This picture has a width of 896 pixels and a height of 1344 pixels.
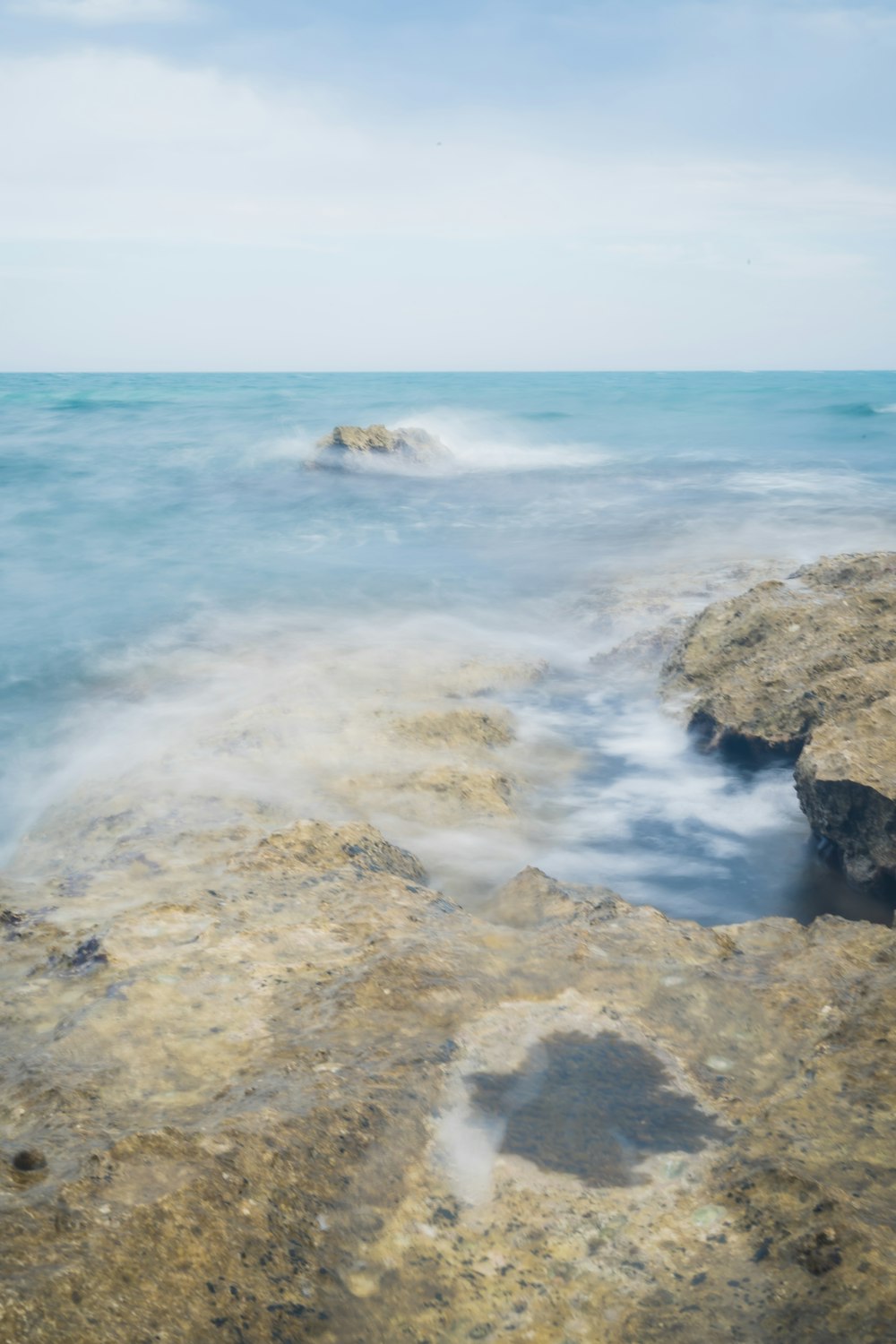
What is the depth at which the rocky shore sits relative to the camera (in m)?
1.72

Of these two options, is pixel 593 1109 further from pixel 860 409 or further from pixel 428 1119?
pixel 860 409

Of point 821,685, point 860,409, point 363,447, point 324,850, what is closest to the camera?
point 324,850

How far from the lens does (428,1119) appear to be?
2.23 metres

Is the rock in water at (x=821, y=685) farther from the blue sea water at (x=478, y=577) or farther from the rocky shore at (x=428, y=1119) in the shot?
the rocky shore at (x=428, y=1119)

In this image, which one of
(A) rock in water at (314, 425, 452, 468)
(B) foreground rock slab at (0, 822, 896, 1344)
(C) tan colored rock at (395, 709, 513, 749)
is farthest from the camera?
(A) rock in water at (314, 425, 452, 468)

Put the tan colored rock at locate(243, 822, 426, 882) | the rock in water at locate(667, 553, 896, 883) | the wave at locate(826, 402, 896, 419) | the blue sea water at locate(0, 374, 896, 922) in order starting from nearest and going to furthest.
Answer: the tan colored rock at locate(243, 822, 426, 882) → the rock in water at locate(667, 553, 896, 883) → the blue sea water at locate(0, 374, 896, 922) → the wave at locate(826, 402, 896, 419)

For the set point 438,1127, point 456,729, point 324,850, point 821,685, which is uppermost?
point 821,685

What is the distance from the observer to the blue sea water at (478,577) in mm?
5617

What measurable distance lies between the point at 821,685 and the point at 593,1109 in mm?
3692

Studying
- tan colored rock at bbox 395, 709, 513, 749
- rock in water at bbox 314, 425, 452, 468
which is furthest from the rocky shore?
rock in water at bbox 314, 425, 452, 468

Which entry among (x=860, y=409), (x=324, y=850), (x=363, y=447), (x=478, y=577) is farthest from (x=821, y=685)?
(x=860, y=409)

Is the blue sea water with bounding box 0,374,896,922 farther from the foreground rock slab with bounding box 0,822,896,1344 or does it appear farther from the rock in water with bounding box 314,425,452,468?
the foreground rock slab with bounding box 0,822,896,1344

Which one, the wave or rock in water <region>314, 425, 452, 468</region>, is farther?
the wave

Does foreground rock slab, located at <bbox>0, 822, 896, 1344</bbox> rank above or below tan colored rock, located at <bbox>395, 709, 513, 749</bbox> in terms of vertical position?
above
